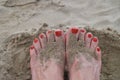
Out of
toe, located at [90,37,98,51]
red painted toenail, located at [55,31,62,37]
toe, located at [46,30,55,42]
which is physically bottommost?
toe, located at [90,37,98,51]

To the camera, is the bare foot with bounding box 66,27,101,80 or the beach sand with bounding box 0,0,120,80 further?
the beach sand with bounding box 0,0,120,80

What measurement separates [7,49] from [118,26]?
1.02 m

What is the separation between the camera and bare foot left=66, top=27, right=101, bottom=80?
2.20m

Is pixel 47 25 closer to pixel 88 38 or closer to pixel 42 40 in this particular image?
pixel 42 40

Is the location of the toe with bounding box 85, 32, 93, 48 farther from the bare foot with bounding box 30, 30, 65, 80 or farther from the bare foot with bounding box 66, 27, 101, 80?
the bare foot with bounding box 30, 30, 65, 80

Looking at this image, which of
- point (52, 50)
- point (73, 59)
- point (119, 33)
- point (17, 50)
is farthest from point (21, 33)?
point (119, 33)

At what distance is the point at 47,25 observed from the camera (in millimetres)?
2740

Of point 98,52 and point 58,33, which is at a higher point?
point 58,33

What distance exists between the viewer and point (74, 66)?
2219mm

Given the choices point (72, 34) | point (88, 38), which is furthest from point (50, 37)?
point (88, 38)

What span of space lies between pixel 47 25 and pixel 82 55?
2.01 feet

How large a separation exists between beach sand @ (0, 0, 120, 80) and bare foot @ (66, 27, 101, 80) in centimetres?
14

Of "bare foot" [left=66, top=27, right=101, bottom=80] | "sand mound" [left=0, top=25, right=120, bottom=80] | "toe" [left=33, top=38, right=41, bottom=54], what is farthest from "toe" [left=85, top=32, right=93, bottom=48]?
"toe" [left=33, top=38, right=41, bottom=54]

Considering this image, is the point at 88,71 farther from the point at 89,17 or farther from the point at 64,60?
the point at 89,17
